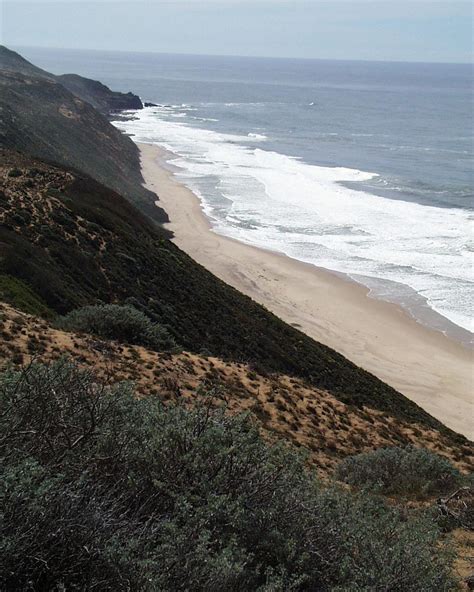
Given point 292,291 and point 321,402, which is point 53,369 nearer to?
point 321,402

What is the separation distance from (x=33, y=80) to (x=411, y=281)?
181 feet

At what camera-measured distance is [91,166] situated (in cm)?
4994

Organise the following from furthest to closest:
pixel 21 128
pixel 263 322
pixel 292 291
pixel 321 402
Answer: pixel 21 128 → pixel 292 291 → pixel 263 322 → pixel 321 402

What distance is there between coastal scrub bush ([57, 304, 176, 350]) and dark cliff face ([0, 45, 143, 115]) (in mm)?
93033

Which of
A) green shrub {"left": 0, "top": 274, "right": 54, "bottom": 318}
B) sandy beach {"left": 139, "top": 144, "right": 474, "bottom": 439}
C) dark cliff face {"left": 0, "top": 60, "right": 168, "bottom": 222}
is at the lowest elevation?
sandy beach {"left": 139, "top": 144, "right": 474, "bottom": 439}

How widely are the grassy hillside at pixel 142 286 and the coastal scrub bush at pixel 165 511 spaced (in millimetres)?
9188

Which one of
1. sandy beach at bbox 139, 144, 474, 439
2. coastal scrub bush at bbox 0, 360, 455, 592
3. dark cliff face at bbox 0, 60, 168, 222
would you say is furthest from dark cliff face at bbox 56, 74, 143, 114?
coastal scrub bush at bbox 0, 360, 455, 592

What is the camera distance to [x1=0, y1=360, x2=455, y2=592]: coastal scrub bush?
14.8 feet

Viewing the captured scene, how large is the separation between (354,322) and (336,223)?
1862 cm

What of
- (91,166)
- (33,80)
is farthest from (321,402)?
(33,80)

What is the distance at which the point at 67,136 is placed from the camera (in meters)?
56.1

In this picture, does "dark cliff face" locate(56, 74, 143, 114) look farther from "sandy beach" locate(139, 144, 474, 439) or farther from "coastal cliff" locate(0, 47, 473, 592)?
"coastal cliff" locate(0, 47, 473, 592)

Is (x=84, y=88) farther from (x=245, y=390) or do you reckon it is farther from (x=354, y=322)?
(x=245, y=390)


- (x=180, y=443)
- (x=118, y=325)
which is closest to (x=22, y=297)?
(x=118, y=325)
